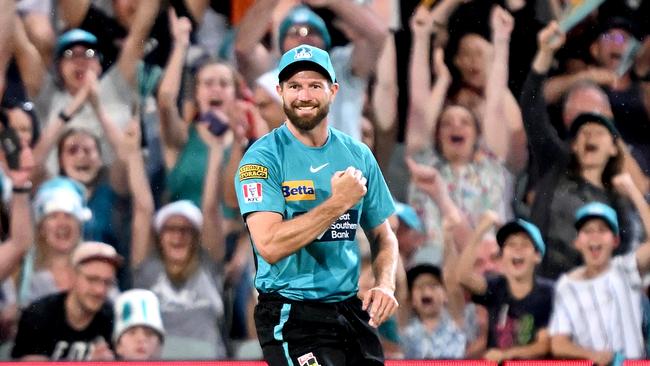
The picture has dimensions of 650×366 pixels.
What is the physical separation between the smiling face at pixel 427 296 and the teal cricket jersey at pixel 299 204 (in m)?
2.66

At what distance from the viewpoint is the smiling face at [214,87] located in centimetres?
541

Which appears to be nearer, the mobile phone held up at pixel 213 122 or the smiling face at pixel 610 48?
the mobile phone held up at pixel 213 122

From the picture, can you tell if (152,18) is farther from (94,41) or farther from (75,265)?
(75,265)

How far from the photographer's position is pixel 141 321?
17.4 feet

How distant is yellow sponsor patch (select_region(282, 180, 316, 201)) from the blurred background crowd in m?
2.59

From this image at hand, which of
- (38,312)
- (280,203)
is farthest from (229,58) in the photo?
(280,203)

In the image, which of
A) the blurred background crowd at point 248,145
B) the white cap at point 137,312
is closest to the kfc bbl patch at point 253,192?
the blurred background crowd at point 248,145

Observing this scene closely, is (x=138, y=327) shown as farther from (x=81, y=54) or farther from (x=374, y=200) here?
(x=374, y=200)

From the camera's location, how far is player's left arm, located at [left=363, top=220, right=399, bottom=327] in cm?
265

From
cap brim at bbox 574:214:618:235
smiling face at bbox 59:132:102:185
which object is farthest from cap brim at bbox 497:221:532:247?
smiling face at bbox 59:132:102:185

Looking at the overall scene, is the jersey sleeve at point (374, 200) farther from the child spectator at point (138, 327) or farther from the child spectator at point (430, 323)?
the child spectator at point (138, 327)

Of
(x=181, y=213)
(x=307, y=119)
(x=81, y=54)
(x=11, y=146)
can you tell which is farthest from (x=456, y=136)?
(x=307, y=119)

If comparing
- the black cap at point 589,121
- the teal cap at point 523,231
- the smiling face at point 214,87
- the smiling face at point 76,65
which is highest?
the smiling face at point 76,65

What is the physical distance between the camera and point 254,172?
2703 mm
